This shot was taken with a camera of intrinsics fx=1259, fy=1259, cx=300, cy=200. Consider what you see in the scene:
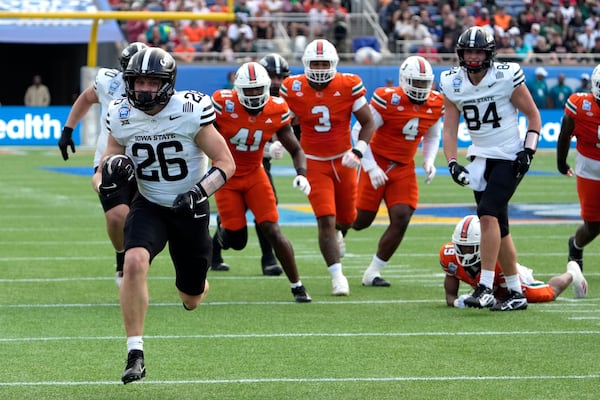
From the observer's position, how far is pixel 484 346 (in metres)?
6.43

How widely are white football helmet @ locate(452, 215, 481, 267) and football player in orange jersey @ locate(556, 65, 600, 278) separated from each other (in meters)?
1.28

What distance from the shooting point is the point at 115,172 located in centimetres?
556

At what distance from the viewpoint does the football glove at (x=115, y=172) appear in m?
5.56

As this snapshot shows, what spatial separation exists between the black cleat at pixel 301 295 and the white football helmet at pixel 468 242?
41.3 inches

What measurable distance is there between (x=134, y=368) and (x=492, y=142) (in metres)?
3.21

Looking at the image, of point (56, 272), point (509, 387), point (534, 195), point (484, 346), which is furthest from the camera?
point (534, 195)

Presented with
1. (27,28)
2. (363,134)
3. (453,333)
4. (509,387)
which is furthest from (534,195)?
(27,28)

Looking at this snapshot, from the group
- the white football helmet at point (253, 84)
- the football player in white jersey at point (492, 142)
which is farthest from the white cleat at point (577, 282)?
the white football helmet at point (253, 84)

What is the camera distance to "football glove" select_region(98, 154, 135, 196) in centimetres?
556

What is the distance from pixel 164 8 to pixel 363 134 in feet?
52.0

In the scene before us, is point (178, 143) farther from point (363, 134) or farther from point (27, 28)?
point (27, 28)

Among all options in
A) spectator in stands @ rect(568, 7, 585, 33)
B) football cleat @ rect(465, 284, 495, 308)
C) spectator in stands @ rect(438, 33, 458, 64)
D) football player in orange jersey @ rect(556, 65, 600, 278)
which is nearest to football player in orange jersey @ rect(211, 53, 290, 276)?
football cleat @ rect(465, 284, 495, 308)

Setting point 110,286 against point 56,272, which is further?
point 56,272

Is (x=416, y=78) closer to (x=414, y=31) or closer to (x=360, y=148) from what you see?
(x=360, y=148)
